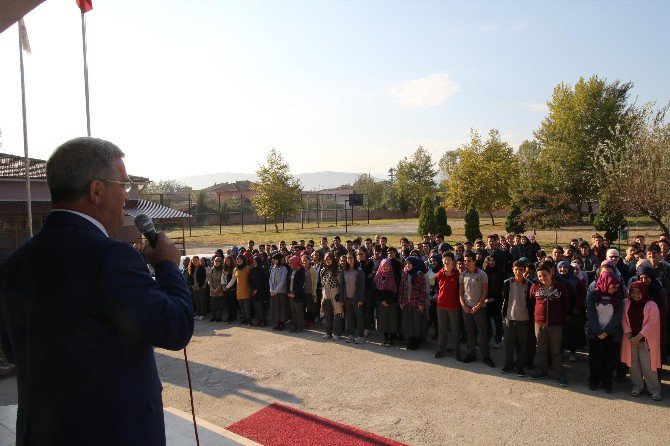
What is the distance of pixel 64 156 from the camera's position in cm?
170

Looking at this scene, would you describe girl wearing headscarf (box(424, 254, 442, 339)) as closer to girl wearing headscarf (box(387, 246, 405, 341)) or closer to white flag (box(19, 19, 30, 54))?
girl wearing headscarf (box(387, 246, 405, 341))

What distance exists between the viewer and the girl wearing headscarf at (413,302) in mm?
9102

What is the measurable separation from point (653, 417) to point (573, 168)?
3490 cm

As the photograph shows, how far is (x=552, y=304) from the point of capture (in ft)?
23.3

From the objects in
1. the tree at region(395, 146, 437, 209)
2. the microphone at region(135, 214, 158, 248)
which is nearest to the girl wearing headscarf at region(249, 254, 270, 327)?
the microphone at region(135, 214, 158, 248)

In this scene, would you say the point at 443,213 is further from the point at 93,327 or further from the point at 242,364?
the point at 93,327

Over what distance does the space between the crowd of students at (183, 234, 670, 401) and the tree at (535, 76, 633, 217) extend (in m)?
27.5

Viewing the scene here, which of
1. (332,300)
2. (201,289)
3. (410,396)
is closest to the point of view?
(410,396)

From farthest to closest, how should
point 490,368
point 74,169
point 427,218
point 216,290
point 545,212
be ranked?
1. point 427,218
2. point 545,212
3. point 216,290
4. point 490,368
5. point 74,169

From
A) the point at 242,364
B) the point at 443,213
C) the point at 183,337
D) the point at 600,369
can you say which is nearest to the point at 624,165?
the point at 443,213

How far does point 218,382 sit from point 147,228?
618 centimetres

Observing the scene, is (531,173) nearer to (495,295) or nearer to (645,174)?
(645,174)

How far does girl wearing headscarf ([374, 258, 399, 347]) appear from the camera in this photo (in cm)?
941

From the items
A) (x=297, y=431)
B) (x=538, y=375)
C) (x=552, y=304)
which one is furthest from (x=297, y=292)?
(x=552, y=304)
